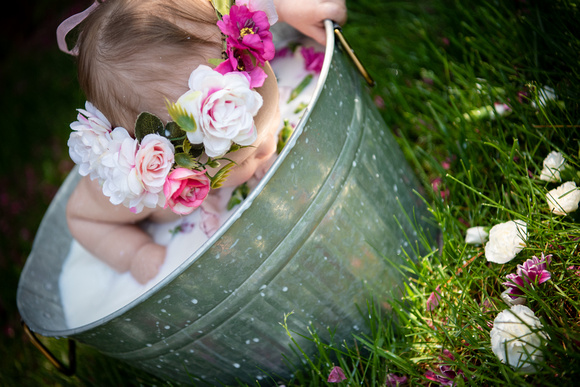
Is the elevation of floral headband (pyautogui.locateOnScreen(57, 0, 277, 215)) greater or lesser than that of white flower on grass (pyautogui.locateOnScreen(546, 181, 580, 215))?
greater

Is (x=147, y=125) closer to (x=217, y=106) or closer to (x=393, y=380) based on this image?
(x=217, y=106)

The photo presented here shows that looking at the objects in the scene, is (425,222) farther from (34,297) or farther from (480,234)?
(34,297)

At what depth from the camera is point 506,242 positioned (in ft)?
3.26

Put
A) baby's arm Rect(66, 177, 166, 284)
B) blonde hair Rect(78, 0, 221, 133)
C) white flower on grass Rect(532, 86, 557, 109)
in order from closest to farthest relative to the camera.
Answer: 1. blonde hair Rect(78, 0, 221, 133)
2. white flower on grass Rect(532, 86, 557, 109)
3. baby's arm Rect(66, 177, 166, 284)

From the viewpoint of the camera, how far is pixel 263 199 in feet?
2.77

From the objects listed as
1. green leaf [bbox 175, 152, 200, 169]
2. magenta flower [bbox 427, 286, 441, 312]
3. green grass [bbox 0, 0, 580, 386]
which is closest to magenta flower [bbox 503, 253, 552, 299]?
green grass [bbox 0, 0, 580, 386]

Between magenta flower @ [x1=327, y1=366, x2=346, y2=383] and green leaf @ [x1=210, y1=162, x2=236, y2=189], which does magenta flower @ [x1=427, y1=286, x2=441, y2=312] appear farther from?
green leaf @ [x1=210, y1=162, x2=236, y2=189]

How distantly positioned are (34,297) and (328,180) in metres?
0.93

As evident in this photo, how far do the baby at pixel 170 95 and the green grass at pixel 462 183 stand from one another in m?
0.45

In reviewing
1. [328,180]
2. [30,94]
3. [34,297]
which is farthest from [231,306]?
[30,94]

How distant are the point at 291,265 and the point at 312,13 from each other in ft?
1.98

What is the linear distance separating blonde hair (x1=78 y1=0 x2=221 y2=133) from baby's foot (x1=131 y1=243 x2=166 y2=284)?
38 centimetres

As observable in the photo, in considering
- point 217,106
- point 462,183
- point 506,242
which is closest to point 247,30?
point 217,106

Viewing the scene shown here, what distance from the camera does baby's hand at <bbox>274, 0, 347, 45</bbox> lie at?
1.10 m
